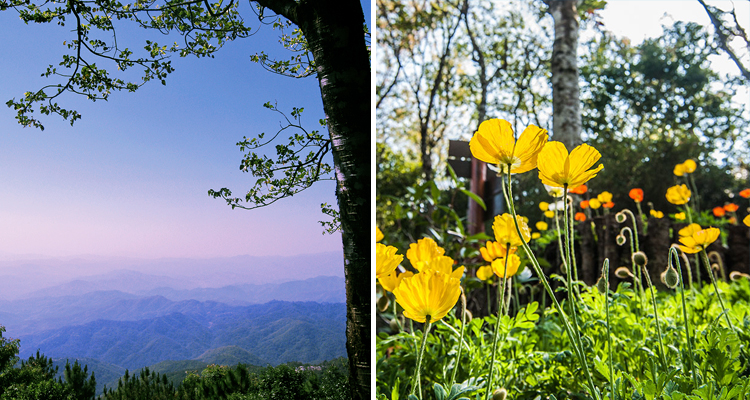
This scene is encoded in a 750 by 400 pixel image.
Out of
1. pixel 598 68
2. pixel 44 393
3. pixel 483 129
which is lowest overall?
pixel 44 393

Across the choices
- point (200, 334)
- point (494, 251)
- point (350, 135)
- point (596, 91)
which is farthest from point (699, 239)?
point (596, 91)

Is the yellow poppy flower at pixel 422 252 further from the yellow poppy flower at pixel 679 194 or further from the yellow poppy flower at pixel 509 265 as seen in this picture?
the yellow poppy flower at pixel 679 194

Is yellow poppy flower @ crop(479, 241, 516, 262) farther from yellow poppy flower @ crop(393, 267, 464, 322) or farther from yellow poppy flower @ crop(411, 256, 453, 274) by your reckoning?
yellow poppy flower @ crop(393, 267, 464, 322)

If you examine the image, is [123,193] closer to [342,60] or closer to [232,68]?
[232,68]

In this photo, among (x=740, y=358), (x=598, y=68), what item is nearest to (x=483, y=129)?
(x=740, y=358)

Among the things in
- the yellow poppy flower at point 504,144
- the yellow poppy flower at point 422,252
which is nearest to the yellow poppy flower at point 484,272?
the yellow poppy flower at point 422,252
